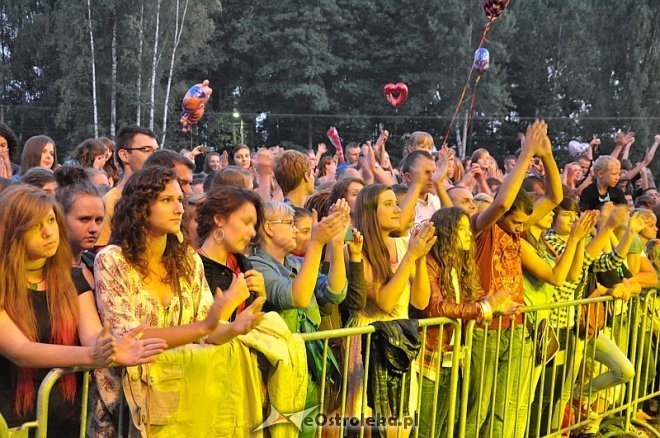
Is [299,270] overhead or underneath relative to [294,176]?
underneath

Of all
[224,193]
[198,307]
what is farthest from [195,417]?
[224,193]

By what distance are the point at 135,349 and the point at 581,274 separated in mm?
4274

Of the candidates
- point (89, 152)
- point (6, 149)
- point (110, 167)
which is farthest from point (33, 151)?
point (110, 167)

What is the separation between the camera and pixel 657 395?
7.14 m

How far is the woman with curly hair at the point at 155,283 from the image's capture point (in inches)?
123

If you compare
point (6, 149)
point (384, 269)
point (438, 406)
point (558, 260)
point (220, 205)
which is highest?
point (6, 149)

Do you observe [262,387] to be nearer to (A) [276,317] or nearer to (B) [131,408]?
(A) [276,317]

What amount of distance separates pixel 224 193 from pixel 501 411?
8.00 ft

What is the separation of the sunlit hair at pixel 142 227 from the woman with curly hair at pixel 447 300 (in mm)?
1706

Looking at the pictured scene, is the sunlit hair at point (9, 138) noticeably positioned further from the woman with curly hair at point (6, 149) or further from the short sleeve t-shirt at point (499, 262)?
the short sleeve t-shirt at point (499, 262)

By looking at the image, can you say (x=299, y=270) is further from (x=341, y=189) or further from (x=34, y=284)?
(x=341, y=189)

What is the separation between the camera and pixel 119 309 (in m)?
3.20

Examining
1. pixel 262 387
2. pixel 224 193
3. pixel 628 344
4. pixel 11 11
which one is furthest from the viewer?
pixel 11 11

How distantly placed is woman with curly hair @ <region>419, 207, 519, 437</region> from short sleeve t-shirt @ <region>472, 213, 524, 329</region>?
21 centimetres
